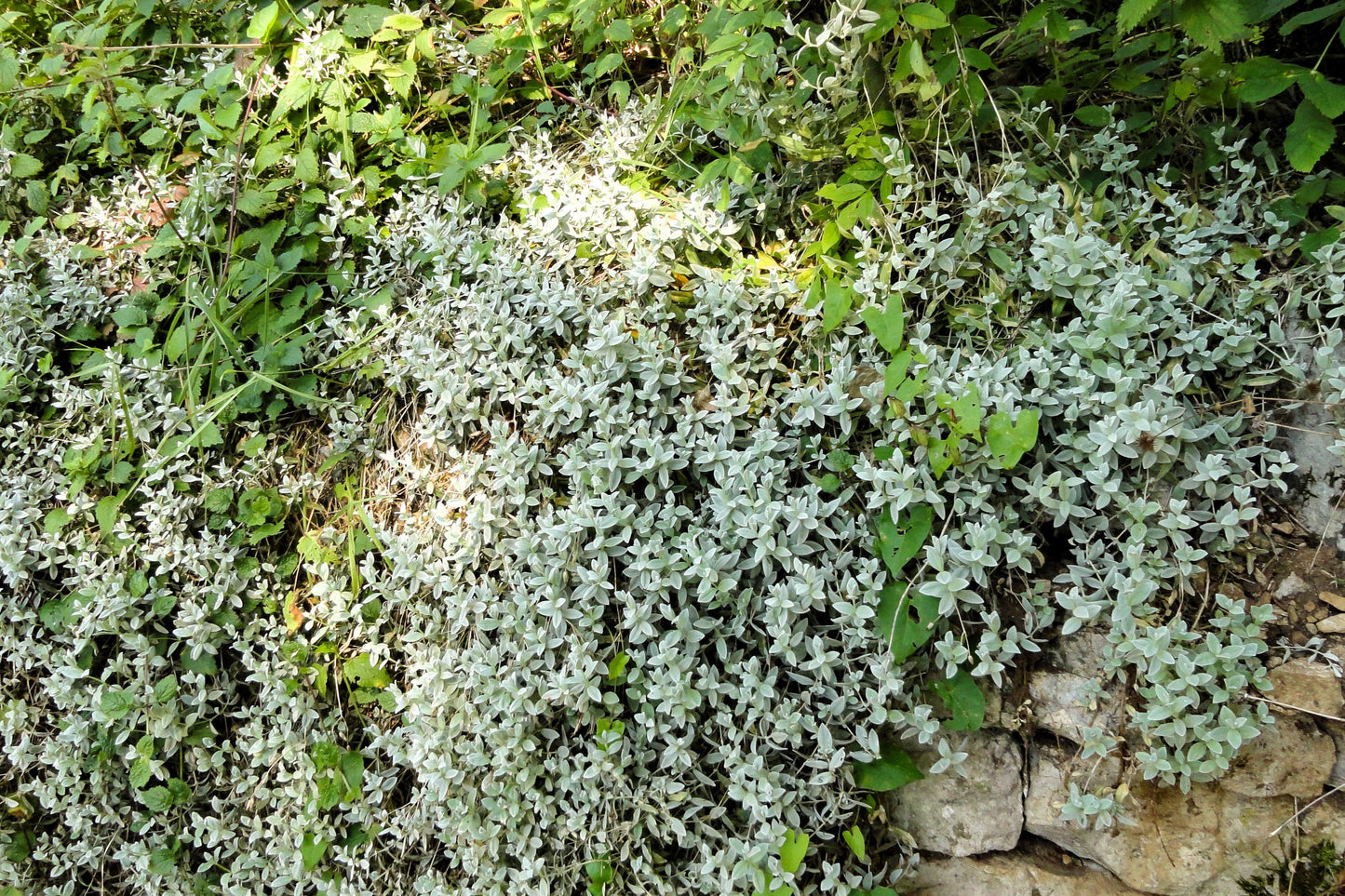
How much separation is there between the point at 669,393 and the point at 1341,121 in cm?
202

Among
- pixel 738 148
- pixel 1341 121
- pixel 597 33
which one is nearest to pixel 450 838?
pixel 738 148

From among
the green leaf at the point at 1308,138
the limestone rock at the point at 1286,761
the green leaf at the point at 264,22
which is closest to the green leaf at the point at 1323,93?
the green leaf at the point at 1308,138

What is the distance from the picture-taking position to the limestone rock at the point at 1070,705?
1901mm

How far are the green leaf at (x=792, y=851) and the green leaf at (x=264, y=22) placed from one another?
3507 millimetres

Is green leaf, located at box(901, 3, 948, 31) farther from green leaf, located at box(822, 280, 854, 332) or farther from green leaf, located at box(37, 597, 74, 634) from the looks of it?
green leaf, located at box(37, 597, 74, 634)

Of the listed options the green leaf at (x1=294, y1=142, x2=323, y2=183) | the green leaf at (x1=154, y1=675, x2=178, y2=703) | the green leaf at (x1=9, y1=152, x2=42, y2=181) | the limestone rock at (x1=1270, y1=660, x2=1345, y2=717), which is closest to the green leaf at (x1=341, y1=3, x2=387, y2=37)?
the green leaf at (x1=294, y1=142, x2=323, y2=183)

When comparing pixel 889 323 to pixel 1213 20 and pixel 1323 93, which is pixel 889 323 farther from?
pixel 1323 93

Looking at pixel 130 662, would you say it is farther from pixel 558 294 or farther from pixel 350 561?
pixel 558 294

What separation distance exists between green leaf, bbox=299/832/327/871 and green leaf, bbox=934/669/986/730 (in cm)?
181

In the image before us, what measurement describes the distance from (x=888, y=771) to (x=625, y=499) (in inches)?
38.8

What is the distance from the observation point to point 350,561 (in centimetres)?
247

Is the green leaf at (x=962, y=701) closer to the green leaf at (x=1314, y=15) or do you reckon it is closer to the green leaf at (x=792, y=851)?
the green leaf at (x=792, y=851)

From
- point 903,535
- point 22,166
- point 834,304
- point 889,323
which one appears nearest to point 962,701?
point 903,535

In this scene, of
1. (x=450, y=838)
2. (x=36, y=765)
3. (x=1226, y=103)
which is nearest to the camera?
(x=450, y=838)
